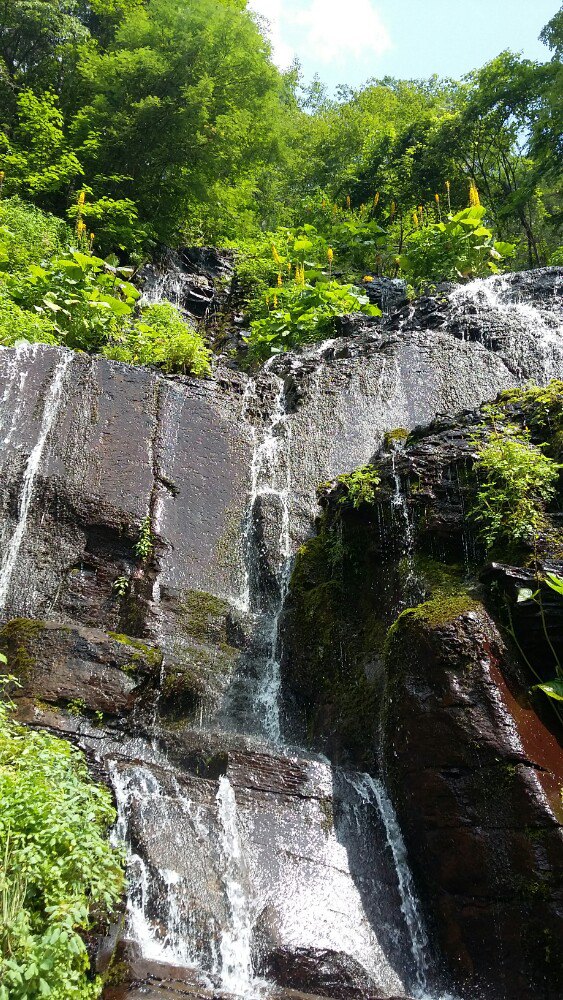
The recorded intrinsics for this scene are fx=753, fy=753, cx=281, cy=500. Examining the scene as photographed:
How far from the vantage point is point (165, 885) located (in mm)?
4977

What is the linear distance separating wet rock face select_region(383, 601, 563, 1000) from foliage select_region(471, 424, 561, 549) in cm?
79

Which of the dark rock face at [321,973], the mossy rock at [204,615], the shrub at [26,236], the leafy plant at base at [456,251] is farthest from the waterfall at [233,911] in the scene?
the leafy plant at base at [456,251]

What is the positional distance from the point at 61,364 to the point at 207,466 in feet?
7.11

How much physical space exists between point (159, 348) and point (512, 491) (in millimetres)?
6261

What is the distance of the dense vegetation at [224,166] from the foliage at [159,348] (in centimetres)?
21

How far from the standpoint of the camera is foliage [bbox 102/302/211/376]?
10.2 meters

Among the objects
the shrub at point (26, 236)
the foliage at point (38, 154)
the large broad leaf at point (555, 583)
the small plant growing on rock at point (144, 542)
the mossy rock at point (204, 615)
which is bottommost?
the large broad leaf at point (555, 583)

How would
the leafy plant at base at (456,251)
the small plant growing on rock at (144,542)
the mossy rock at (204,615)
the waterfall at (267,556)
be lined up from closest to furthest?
the waterfall at (267,556), the mossy rock at (204,615), the small plant growing on rock at (144,542), the leafy plant at base at (456,251)

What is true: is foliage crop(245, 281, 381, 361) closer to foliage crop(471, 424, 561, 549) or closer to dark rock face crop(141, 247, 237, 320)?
dark rock face crop(141, 247, 237, 320)

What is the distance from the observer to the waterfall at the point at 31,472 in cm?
783

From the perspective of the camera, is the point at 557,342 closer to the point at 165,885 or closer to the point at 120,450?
the point at 120,450

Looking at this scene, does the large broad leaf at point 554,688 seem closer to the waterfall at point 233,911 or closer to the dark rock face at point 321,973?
the dark rock face at point 321,973

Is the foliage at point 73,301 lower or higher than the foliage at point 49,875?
higher

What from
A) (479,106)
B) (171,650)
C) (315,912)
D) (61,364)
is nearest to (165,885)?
(315,912)
